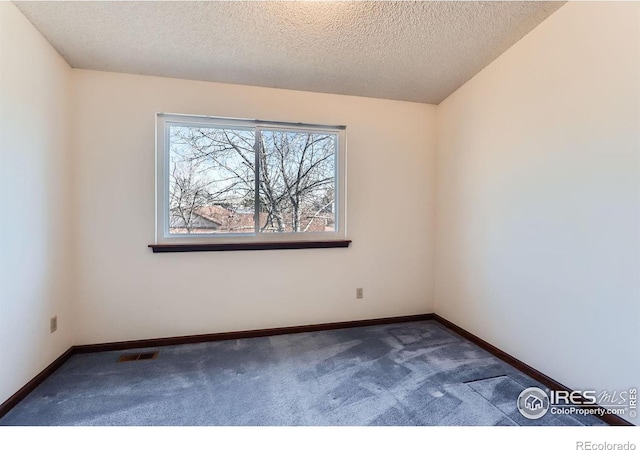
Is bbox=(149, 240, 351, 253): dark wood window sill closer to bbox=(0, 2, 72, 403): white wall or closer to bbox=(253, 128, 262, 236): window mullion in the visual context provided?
bbox=(253, 128, 262, 236): window mullion

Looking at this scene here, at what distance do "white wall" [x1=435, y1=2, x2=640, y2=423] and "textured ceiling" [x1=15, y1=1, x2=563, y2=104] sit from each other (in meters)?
0.33

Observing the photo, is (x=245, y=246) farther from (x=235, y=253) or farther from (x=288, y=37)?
(x=288, y=37)

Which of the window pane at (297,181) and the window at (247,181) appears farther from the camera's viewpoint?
the window pane at (297,181)

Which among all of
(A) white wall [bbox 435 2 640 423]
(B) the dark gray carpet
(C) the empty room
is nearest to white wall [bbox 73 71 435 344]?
(C) the empty room

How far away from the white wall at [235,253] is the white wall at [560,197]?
573 mm

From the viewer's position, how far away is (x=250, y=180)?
2738 millimetres

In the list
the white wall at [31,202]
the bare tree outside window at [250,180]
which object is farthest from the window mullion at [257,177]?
the white wall at [31,202]

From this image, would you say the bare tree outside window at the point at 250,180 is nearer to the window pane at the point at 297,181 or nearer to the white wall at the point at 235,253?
the window pane at the point at 297,181

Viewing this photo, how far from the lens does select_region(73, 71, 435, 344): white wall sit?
239cm

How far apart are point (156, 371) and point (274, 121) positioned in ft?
7.45

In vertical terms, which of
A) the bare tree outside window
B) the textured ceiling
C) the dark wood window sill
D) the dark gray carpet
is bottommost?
the dark gray carpet

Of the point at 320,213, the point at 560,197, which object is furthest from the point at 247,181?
the point at 560,197

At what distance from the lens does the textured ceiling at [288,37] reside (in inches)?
70.6
